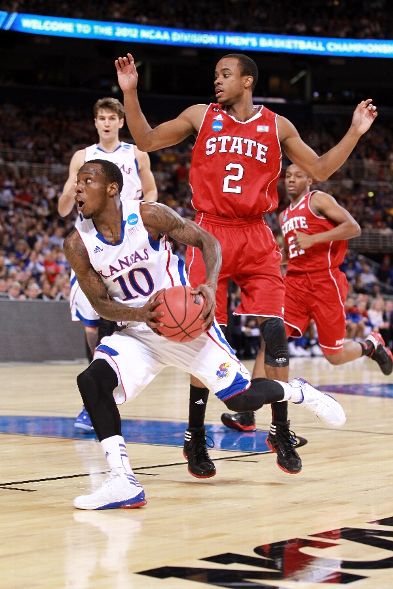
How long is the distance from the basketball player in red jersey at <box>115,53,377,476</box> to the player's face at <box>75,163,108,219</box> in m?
0.95

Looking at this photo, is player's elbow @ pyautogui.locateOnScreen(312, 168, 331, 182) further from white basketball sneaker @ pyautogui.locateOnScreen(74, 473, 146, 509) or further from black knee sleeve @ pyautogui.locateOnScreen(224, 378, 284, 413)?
white basketball sneaker @ pyautogui.locateOnScreen(74, 473, 146, 509)

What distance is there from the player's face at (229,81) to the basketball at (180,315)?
1570mm

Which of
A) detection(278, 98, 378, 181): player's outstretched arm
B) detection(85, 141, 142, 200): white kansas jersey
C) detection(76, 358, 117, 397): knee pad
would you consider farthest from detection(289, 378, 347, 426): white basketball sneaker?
detection(85, 141, 142, 200): white kansas jersey

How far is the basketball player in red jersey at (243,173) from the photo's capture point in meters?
5.73

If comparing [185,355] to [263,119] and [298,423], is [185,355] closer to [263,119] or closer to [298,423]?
[263,119]

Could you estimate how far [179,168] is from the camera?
26.3 meters

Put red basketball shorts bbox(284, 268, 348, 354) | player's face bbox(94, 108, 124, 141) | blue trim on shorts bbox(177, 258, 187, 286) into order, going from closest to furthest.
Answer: blue trim on shorts bbox(177, 258, 187, 286), player's face bbox(94, 108, 124, 141), red basketball shorts bbox(284, 268, 348, 354)

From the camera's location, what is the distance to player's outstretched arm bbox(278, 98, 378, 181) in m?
5.59

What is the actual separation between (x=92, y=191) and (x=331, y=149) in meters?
1.44

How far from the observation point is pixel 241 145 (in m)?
5.82

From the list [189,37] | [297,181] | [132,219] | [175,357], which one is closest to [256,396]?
[175,357]

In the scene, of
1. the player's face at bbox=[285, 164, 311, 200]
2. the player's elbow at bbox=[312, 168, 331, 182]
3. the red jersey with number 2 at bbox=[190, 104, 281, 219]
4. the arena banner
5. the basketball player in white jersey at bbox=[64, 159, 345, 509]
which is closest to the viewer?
the basketball player in white jersey at bbox=[64, 159, 345, 509]

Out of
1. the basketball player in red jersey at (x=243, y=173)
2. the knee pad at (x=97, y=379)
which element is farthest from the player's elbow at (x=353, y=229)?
the knee pad at (x=97, y=379)

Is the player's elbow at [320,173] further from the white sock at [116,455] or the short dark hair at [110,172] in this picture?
the white sock at [116,455]
